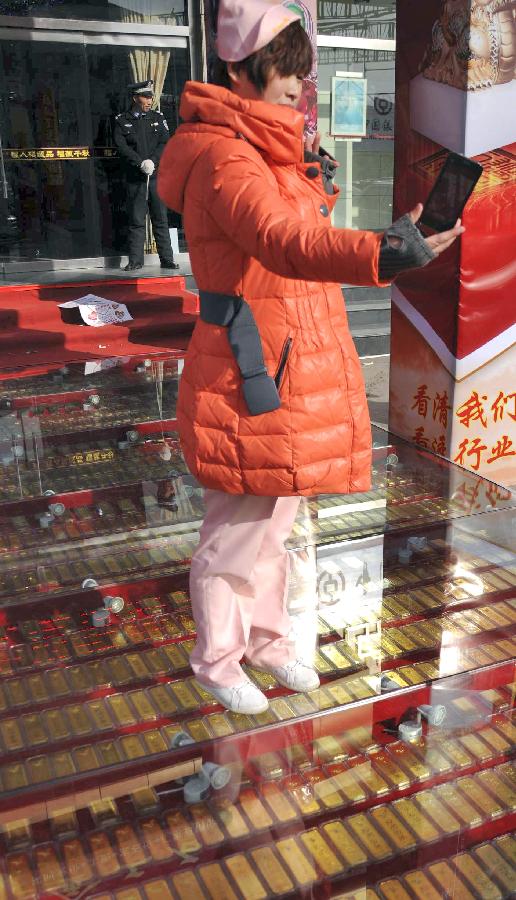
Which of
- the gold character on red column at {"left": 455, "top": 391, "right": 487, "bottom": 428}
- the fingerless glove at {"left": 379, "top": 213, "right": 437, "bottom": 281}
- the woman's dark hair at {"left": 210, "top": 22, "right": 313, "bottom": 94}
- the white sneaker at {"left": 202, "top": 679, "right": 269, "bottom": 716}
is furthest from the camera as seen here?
the gold character on red column at {"left": 455, "top": 391, "right": 487, "bottom": 428}

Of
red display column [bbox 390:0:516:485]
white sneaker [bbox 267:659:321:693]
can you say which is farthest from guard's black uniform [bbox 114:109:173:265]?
white sneaker [bbox 267:659:321:693]

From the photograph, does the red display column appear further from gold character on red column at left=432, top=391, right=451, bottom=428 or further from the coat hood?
the coat hood

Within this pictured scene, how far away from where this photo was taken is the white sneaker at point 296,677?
217 cm

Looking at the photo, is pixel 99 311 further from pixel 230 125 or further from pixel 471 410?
pixel 230 125

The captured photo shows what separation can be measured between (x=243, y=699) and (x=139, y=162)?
632 centimetres

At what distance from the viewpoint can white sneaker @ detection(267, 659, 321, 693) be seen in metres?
2.17

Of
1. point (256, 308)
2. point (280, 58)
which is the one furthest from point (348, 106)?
point (256, 308)

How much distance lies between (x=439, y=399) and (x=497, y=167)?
0.94m

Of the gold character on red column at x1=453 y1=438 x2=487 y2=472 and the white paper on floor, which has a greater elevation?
the white paper on floor

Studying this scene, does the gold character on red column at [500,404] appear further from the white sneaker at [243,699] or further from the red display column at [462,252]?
the white sneaker at [243,699]

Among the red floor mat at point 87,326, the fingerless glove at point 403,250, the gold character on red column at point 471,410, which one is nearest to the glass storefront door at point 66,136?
the red floor mat at point 87,326

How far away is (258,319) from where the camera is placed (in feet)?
5.73

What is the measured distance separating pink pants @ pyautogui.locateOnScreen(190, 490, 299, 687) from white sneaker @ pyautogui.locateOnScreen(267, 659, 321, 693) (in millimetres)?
24

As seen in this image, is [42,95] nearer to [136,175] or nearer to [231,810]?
[136,175]
